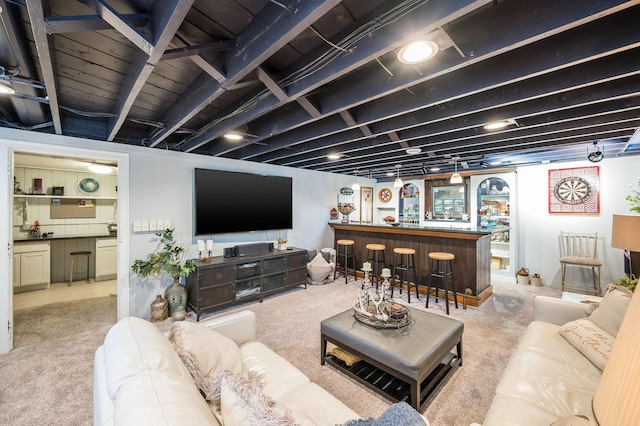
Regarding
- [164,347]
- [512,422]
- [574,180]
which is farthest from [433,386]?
[574,180]

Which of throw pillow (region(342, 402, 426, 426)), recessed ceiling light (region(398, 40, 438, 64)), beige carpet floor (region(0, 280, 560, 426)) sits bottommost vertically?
beige carpet floor (region(0, 280, 560, 426))

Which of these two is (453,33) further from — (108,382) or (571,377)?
(108,382)

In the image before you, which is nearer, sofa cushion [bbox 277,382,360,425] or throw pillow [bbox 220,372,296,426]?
throw pillow [bbox 220,372,296,426]

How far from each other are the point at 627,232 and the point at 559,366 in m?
1.09

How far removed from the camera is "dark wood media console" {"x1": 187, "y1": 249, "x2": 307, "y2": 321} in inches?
136

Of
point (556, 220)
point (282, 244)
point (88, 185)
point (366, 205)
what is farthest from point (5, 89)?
point (556, 220)

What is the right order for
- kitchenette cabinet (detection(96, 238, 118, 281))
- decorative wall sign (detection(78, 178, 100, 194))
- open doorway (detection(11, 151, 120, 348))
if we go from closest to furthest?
open doorway (detection(11, 151, 120, 348))
kitchenette cabinet (detection(96, 238, 118, 281))
decorative wall sign (detection(78, 178, 100, 194))

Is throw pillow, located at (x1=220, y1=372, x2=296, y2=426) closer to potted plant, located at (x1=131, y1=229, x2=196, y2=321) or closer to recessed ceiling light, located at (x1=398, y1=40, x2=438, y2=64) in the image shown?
recessed ceiling light, located at (x1=398, y1=40, x2=438, y2=64)

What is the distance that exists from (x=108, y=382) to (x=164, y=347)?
22 cm

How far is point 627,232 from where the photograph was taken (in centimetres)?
190

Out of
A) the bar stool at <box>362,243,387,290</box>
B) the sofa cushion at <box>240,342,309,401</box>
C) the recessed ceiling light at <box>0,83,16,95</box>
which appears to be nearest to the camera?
the sofa cushion at <box>240,342,309,401</box>

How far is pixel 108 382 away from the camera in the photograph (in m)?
1.00

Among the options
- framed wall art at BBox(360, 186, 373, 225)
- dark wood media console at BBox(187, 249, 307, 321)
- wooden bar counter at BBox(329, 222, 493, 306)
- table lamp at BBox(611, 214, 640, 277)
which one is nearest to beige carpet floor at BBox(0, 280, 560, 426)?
dark wood media console at BBox(187, 249, 307, 321)

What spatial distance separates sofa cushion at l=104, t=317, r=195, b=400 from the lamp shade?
2893 millimetres
